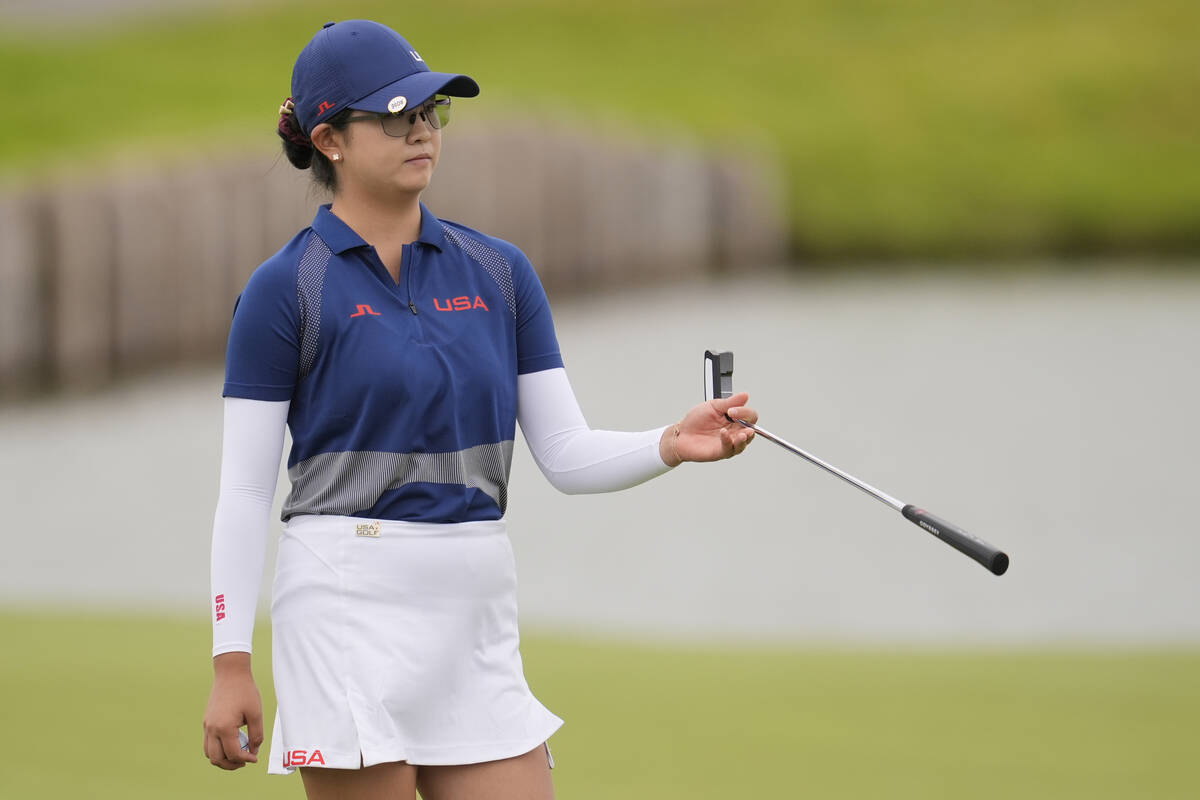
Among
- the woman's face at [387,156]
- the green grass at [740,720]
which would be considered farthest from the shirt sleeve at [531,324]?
the green grass at [740,720]

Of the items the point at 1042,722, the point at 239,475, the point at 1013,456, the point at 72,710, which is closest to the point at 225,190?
the point at 1013,456

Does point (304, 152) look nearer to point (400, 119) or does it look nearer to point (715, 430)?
point (400, 119)

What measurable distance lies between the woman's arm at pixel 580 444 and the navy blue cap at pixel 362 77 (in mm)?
345

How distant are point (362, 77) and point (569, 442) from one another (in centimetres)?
47

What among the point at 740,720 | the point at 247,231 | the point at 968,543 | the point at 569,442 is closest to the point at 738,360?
the point at 247,231

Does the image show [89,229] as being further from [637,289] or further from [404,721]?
[404,721]

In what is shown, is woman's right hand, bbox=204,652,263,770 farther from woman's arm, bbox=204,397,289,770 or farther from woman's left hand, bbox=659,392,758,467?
woman's left hand, bbox=659,392,758,467

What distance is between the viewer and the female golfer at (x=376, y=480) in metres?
1.67

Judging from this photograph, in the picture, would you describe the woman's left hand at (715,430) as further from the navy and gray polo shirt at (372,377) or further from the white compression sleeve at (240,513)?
the white compression sleeve at (240,513)

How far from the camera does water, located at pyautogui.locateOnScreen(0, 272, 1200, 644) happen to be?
544 centimetres

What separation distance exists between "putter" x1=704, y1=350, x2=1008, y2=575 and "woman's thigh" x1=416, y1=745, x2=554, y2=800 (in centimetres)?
43

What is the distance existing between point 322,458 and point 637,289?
7706 mm

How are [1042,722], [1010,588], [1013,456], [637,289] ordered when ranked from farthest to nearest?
[637,289] < [1013,456] < [1010,588] < [1042,722]

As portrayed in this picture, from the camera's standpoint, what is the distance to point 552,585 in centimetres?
570
